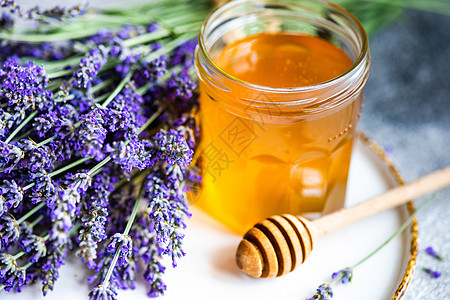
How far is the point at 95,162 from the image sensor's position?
3.14 feet

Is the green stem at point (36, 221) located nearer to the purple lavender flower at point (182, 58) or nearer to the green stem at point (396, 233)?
the purple lavender flower at point (182, 58)

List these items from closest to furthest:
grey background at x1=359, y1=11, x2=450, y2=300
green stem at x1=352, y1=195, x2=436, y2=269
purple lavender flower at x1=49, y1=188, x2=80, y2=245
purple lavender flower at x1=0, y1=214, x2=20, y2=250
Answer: purple lavender flower at x1=49, y1=188, x2=80, y2=245, purple lavender flower at x1=0, y1=214, x2=20, y2=250, green stem at x1=352, y1=195, x2=436, y2=269, grey background at x1=359, y1=11, x2=450, y2=300

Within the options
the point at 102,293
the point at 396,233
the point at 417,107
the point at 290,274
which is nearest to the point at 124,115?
the point at 102,293

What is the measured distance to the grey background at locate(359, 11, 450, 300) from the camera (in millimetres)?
1088

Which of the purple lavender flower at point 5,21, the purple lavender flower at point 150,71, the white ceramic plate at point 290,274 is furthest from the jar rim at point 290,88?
the purple lavender flower at point 5,21

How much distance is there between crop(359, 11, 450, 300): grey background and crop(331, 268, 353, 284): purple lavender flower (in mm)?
139

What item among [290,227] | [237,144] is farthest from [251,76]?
[290,227]

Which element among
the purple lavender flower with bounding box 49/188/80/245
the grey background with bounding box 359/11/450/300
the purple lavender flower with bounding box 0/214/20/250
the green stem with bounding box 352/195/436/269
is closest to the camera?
the purple lavender flower with bounding box 49/188/80/245

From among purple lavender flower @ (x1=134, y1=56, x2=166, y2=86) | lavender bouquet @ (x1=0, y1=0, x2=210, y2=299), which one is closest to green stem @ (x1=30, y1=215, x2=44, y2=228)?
lavender bouquet @ (x1=0, y1=0, x2=210, y2=299)

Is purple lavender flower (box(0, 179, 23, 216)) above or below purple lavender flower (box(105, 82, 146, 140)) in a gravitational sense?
below

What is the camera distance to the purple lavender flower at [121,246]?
87cm

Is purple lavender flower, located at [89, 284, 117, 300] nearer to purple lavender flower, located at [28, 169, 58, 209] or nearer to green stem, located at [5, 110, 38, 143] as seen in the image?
purple lavender flower, located at [28, 169, 58, 209]

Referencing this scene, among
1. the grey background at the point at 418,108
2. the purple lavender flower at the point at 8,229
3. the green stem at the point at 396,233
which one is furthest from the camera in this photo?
the grey background at the point at 418,108

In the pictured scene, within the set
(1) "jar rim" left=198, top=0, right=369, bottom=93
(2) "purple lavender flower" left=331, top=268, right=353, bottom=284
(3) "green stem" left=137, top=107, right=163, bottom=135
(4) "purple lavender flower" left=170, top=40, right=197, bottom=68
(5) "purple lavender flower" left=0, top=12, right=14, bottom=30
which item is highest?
(1) "jar rim" left=198, top=0, right=369, bottom=93
